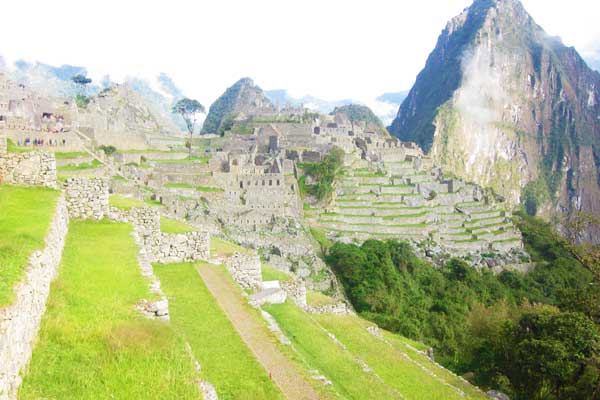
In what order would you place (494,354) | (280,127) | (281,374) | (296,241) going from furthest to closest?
(280,127) < (296,241) < (494,354) < (281,374)

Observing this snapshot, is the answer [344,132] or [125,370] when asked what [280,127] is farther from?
[125,370]

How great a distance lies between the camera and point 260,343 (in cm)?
911

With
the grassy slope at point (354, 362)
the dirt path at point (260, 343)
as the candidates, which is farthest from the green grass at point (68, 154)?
the dirt path at point (260, 343)

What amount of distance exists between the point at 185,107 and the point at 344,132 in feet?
94.0

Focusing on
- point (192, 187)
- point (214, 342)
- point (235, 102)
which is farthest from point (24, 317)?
point (235, 102)

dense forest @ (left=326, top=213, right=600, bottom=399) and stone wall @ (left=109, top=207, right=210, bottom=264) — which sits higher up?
stone wall @ (left=109, top=207, right=210, bottom=264)

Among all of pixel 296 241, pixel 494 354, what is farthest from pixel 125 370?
pixel 296 241

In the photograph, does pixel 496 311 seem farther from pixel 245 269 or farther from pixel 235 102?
pixel 235 102

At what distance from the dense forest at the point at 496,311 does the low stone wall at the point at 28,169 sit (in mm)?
17518

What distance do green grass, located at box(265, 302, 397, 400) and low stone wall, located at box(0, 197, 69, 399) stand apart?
5.61 metres

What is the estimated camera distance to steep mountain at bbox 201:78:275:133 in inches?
3903

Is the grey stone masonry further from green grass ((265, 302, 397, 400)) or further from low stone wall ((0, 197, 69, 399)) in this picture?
green grass ((265, 302, 397, 400))

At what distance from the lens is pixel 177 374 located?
19.6 feet

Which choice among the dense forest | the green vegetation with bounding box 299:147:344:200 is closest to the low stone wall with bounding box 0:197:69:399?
the dense forest
